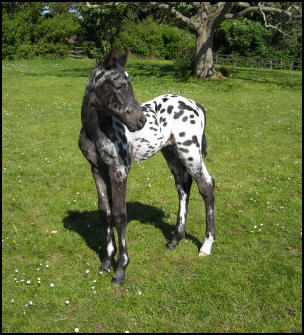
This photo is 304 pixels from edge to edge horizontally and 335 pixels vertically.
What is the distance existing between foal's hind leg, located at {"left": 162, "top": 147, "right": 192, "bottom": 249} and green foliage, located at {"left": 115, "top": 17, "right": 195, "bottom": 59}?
3494 cm

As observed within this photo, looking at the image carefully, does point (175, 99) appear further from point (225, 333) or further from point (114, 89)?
point (225, 333)

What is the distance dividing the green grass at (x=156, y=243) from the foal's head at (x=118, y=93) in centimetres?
253

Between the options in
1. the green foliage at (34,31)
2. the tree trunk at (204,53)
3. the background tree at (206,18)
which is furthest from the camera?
the green foliage at (34,31)

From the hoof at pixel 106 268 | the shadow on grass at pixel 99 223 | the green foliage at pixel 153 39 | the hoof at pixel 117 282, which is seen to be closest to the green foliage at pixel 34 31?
the green foliage at pixel 153 39

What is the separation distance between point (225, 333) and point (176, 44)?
1536 inches

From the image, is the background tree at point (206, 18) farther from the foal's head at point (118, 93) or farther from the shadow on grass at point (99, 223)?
the foal's head at point (118, 93)

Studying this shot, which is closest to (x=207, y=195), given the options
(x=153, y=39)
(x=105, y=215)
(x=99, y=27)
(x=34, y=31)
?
(x=105, y=215)

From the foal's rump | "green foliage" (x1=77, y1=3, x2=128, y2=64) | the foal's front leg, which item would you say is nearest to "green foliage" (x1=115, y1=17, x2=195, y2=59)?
"green foliage" (x1=77, y1=3, x2=128, y2=64)

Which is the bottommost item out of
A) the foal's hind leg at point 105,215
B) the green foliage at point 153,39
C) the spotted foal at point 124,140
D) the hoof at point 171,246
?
the hoof at point 171,246

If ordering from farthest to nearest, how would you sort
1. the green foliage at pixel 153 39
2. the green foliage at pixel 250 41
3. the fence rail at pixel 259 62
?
the green foliage at pixel 250 41 < the green foliage at pixel 153 39 < the fence rail at pixel 259 62

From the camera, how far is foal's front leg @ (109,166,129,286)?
454 centimetres

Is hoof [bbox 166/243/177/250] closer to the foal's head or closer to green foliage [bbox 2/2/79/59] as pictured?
the foal's head

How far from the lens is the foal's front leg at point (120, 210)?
454 cm

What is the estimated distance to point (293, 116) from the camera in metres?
15.1
